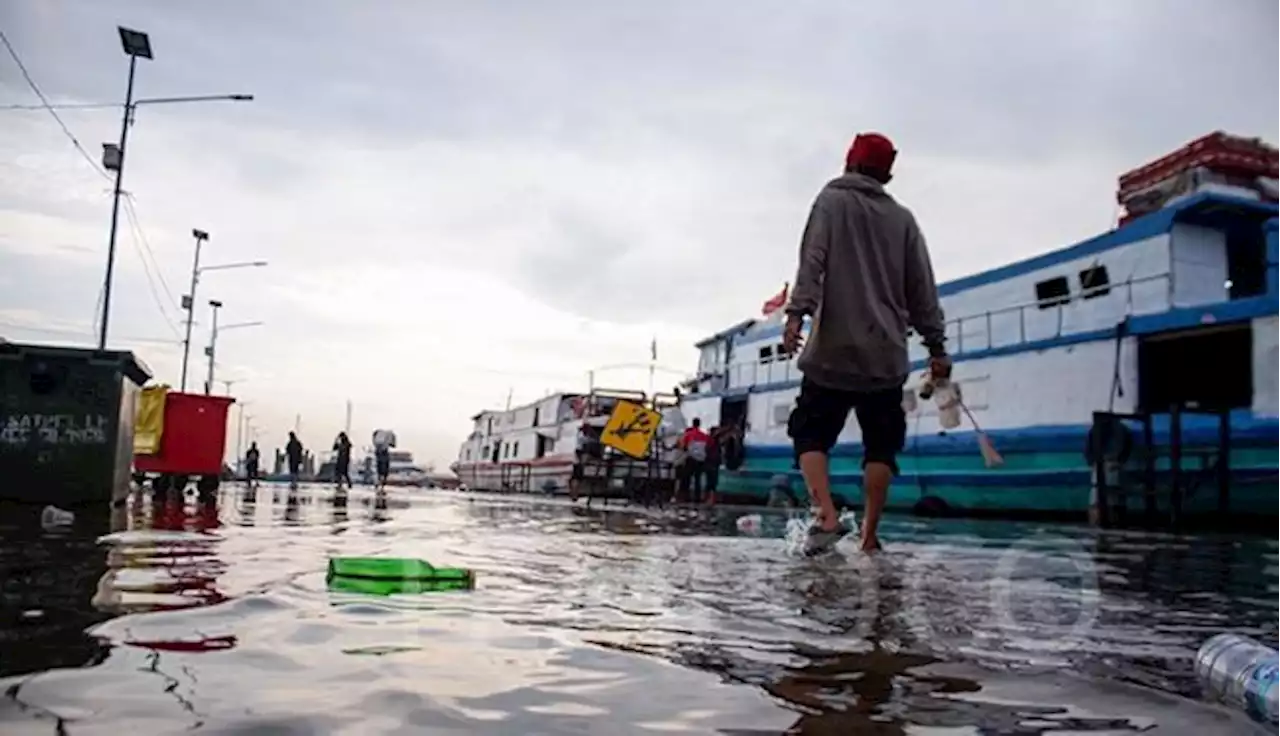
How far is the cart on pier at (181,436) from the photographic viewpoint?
38.8 ft

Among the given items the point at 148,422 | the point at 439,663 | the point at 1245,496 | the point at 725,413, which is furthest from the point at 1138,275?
the point at 439,663

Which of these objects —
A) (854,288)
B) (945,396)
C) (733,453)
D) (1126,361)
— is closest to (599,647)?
(854,288)

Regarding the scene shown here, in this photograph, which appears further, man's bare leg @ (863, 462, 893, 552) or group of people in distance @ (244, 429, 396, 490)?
group of people in distance @ (244, 429, 396, 490)

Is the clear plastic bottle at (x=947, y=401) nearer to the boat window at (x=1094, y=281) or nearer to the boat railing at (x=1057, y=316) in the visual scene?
the boat railing at (x=1057, y=316)

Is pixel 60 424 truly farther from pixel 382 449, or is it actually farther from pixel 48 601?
pixel 382 449

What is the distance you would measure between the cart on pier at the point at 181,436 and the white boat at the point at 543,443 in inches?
378

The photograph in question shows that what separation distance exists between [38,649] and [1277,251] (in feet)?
45.7

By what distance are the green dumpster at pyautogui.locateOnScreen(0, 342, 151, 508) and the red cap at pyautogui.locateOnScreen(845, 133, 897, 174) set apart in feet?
23.5

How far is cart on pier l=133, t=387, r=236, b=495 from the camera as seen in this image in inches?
466

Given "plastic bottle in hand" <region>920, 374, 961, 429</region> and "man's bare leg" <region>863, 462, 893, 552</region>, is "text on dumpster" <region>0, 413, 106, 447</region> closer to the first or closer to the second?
"man's bare leg" <region>863, 462, 893, 552</region>

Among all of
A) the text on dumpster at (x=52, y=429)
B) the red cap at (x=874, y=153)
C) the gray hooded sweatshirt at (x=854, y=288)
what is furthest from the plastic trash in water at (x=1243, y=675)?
the text on dumpster at (x=52, y=429)

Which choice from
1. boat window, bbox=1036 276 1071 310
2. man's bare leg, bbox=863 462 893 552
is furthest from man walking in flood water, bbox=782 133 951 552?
boat window, bbox=1036 276 1071 310

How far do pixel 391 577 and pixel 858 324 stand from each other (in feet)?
10.2

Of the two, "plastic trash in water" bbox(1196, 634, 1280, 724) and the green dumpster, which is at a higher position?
the green dumpster
